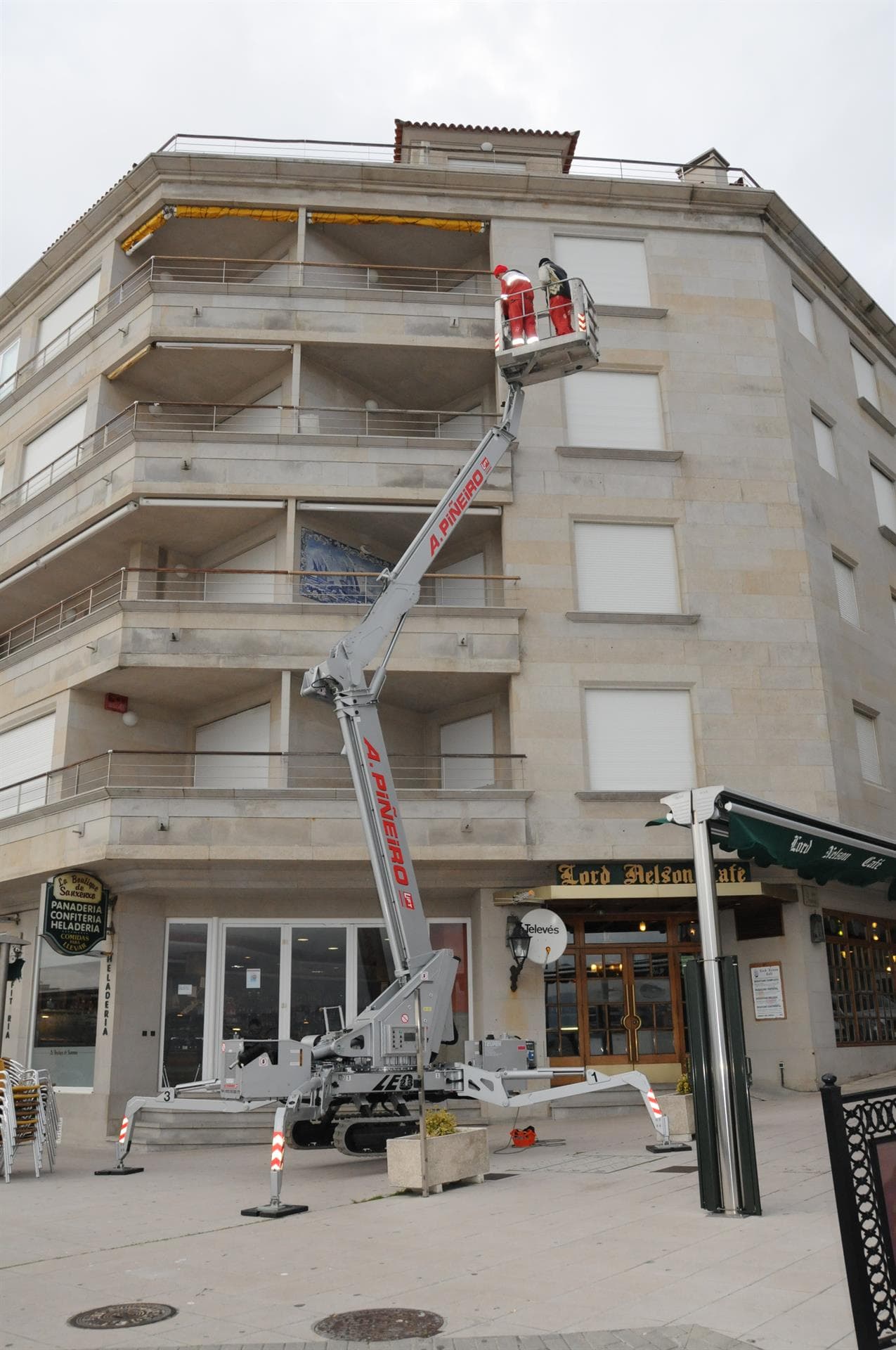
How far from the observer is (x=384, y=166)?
23.1m

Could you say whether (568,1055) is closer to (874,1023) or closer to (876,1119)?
(874,1023)

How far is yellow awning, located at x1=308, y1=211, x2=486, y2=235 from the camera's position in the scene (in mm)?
23297

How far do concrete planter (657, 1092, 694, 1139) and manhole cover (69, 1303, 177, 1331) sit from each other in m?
8.23

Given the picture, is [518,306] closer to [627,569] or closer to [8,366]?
[627,569]

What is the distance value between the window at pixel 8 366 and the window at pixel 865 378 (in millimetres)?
20362

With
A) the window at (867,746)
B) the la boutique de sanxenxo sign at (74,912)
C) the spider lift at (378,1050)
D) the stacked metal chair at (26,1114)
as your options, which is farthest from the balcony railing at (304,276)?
the stacked metal chair at (26,1114)

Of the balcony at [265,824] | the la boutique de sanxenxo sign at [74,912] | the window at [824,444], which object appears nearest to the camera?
the la boutique de sanxenxo sign at [74,912]

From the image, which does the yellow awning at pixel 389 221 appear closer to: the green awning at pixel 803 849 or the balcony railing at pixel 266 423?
the balcony railing at pixel 266 423

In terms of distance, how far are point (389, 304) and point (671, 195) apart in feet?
21.9

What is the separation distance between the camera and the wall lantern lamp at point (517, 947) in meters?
18.3

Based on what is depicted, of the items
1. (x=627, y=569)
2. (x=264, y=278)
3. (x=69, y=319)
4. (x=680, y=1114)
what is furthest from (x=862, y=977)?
(x=69, y=319)

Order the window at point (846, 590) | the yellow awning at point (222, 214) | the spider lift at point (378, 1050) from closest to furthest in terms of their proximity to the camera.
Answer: the spider lift at point (378, 1050) → the window at point (846, 590) → the yellow awning at point (222, 214)

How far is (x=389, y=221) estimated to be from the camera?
23359 millimetres

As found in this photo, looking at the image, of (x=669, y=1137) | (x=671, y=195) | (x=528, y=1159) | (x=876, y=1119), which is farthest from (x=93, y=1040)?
(x=671, y=195)
